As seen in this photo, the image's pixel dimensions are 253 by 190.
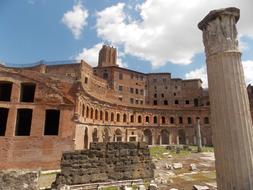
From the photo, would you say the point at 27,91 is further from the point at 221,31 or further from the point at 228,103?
the point at 228,103

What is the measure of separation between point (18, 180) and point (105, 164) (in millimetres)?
3586

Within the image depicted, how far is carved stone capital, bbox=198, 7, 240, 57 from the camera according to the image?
445 centimetres

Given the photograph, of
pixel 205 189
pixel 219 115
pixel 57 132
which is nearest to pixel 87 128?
pixel 57 132

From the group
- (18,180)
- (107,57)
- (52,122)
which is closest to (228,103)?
(18,180)

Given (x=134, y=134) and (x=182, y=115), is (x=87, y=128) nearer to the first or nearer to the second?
(x=134, y=134)

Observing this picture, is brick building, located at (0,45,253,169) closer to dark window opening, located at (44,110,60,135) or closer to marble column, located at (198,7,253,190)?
dark window opening, located at (44,110,60,135)

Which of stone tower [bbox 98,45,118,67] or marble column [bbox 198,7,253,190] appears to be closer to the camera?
marble column [bbox 198,7,253,190]

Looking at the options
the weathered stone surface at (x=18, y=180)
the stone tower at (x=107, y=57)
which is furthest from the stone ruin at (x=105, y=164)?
the stone tower at (x=107, y=57)

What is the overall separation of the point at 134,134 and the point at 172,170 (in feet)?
82.9

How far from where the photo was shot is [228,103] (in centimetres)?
420

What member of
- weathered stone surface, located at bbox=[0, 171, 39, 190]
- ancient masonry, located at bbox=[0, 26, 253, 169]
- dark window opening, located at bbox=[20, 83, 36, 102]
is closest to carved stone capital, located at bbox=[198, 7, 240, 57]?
ancient masonry, located at bbox=[0, 26, 253, 169]

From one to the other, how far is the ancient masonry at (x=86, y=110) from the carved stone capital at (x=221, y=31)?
44.5 inches

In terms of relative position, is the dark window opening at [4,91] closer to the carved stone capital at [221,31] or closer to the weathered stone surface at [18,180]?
the weathered stone surface at [18,180]

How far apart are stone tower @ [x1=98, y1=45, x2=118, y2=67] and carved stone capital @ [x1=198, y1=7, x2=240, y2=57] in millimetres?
45427
